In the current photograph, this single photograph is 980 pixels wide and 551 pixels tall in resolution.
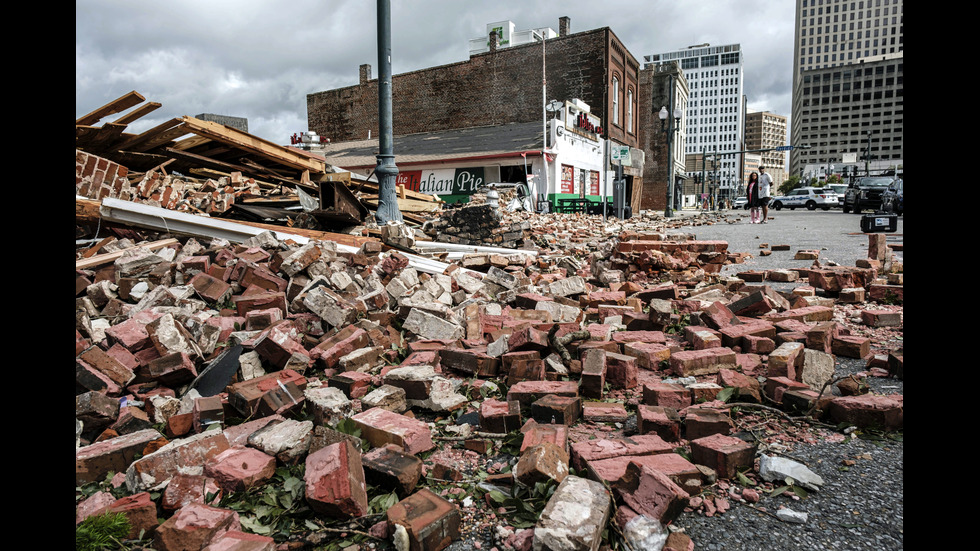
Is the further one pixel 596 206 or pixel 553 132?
pixel 596 206

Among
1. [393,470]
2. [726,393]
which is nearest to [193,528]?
[393,470]

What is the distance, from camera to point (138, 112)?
30.0 feet

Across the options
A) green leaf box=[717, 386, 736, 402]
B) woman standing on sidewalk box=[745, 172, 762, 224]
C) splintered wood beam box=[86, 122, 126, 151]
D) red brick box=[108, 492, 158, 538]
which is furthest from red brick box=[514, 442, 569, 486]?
woman standing on sidewalk box=[745, 172, 762, 224]

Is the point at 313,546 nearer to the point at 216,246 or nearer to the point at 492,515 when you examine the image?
the point at 492,515

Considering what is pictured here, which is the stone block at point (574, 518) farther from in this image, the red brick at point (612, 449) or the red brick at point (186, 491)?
the red brick at point (186, 491)

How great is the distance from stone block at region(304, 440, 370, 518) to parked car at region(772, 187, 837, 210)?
136 ft

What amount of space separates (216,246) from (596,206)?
2134 centimetres

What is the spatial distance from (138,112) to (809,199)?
4120 centimetres

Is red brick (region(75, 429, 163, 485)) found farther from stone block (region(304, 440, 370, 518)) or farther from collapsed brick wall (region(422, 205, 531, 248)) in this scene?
collapsed brick wall (region(422, 205, 531, 248))

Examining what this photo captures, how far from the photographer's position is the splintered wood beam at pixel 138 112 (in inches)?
355

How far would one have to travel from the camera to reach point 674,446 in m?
2.21

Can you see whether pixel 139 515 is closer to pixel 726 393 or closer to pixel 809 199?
pixel 726 393

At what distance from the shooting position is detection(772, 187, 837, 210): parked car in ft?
121

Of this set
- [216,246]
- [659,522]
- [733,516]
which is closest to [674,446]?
[733,516]
